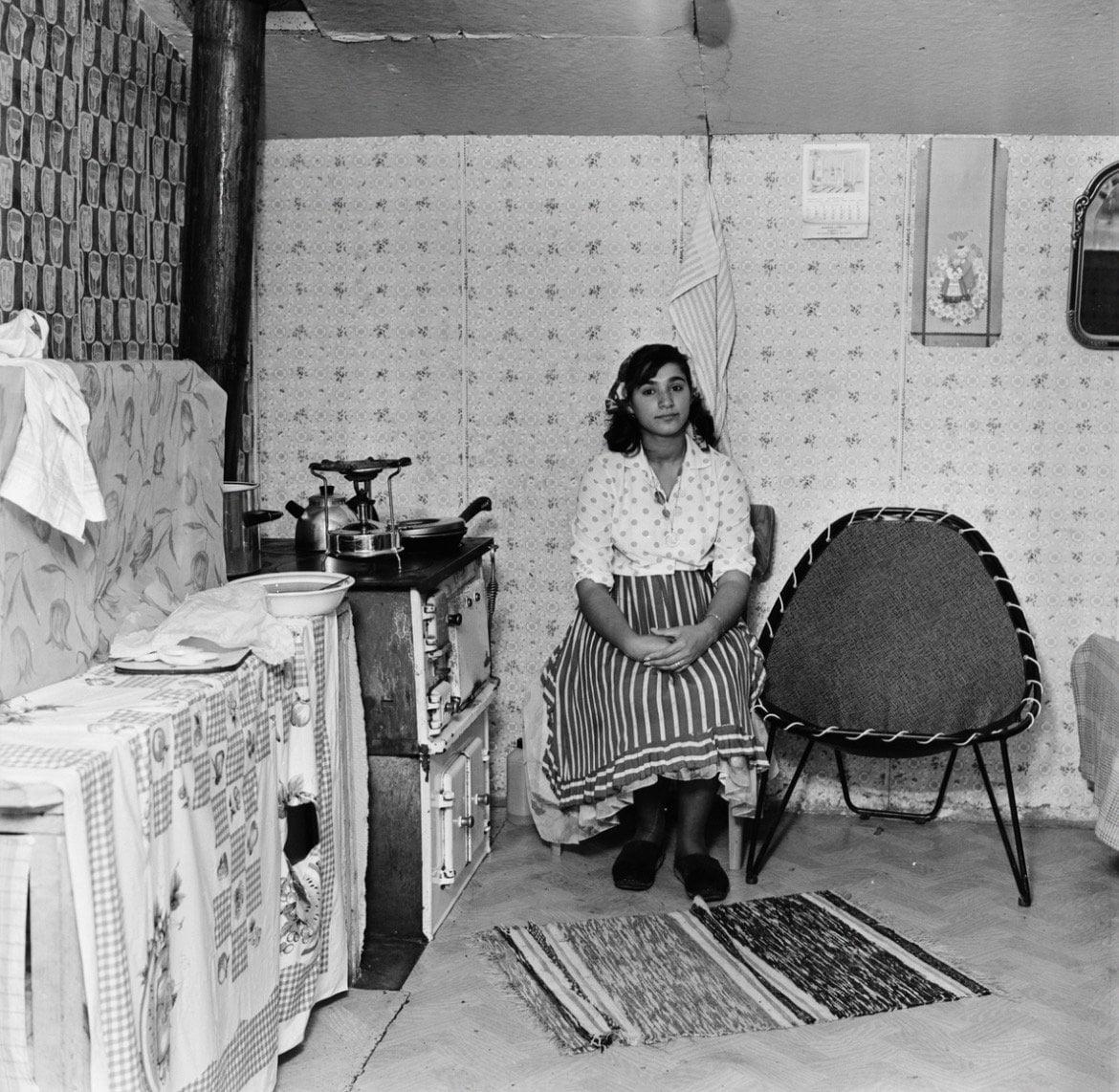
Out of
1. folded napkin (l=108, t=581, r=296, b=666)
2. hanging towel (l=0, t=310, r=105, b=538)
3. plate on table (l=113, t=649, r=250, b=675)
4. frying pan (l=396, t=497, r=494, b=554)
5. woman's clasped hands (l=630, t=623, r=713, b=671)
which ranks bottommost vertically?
woman's clasped hands (l=630, t=623, r=713, b=671)

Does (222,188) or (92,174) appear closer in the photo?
(92,174)

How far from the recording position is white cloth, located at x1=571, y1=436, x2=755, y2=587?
3.26 meters

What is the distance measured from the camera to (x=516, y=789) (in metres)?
3.49

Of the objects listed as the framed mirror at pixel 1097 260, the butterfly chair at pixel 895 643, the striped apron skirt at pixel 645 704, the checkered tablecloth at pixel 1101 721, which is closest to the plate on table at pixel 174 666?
the striped apron skirt at pixel 645 704

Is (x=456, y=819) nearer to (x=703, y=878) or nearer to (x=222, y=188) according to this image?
(x=703, y=878)

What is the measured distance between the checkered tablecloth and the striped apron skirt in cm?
79

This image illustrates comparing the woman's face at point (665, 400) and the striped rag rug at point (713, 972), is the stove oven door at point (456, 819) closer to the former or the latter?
the striped rag rug at point (713, 972)

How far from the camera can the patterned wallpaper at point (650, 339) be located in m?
3.48

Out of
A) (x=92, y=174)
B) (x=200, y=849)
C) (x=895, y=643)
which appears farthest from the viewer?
(x=895, y=643)

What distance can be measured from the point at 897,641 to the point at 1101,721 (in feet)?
1.69

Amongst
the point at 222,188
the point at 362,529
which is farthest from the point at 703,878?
the point at 222,188

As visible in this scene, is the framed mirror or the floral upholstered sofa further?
the framed mirror

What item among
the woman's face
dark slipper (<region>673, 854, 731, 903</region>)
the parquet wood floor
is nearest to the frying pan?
the woman's face

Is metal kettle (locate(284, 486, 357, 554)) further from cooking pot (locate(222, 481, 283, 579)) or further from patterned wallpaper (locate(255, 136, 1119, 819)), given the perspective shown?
patterned wallpaper (locate(255, 136, 1119, 819))
